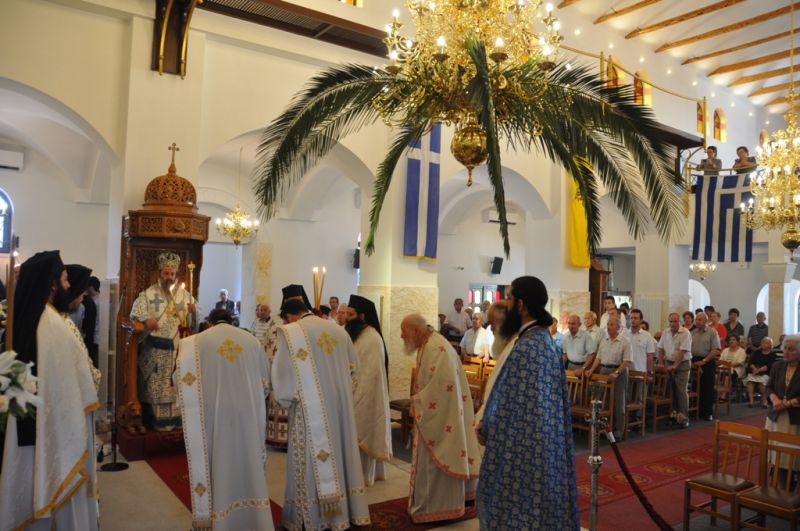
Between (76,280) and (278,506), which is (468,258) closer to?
(278,506)

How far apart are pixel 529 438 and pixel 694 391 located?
8267mm

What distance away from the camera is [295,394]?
15.5 feet

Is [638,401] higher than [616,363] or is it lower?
lower

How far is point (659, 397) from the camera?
9664 millimetres

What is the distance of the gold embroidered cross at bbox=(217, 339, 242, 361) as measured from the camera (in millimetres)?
4523

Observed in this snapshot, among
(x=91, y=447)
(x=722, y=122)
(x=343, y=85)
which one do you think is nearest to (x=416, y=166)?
(x=343, y=85)

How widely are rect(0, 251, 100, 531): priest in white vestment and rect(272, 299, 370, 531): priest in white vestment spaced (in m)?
1.36

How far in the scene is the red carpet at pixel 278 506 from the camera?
5023mm

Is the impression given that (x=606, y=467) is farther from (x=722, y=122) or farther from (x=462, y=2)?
(x=722, y=122)

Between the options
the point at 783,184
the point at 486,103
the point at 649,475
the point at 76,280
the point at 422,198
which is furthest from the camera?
the point at 783,184

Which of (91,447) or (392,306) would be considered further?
(392,306)

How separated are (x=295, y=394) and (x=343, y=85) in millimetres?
3222

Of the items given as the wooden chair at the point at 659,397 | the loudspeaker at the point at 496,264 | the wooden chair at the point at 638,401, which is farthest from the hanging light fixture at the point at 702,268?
the wooden chair at the point at 638,401

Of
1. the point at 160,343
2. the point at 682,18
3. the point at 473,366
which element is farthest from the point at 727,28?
the point at 160,343
